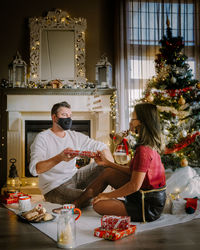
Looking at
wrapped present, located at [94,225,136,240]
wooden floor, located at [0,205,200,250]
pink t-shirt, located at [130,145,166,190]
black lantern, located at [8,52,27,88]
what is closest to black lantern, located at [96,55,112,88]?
black lantern, located at [8,52,27,88]

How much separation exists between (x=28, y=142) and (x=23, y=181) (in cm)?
59

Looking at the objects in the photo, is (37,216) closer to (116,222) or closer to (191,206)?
(116,222)

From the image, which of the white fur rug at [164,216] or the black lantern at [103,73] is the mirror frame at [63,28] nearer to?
the black lantern at [103,73]

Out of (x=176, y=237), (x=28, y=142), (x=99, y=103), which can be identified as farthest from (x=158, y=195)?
(x=28, y=142)

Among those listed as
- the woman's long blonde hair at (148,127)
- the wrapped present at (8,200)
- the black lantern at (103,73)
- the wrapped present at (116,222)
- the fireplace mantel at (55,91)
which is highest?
the black lantern at (103,73)

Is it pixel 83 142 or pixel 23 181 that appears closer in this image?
pixel 83 142

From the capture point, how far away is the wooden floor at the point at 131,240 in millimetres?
1655

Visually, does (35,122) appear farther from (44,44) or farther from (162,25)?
(162,25)

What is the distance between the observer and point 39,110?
4.13 metres

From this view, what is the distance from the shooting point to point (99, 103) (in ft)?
13.8

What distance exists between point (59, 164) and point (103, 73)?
2.12 m

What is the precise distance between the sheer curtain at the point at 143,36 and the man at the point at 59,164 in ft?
5.70

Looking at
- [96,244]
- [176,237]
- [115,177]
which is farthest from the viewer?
[115,177]

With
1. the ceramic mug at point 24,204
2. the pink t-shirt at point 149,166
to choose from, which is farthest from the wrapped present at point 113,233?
the ceramic mug at point 24,204
